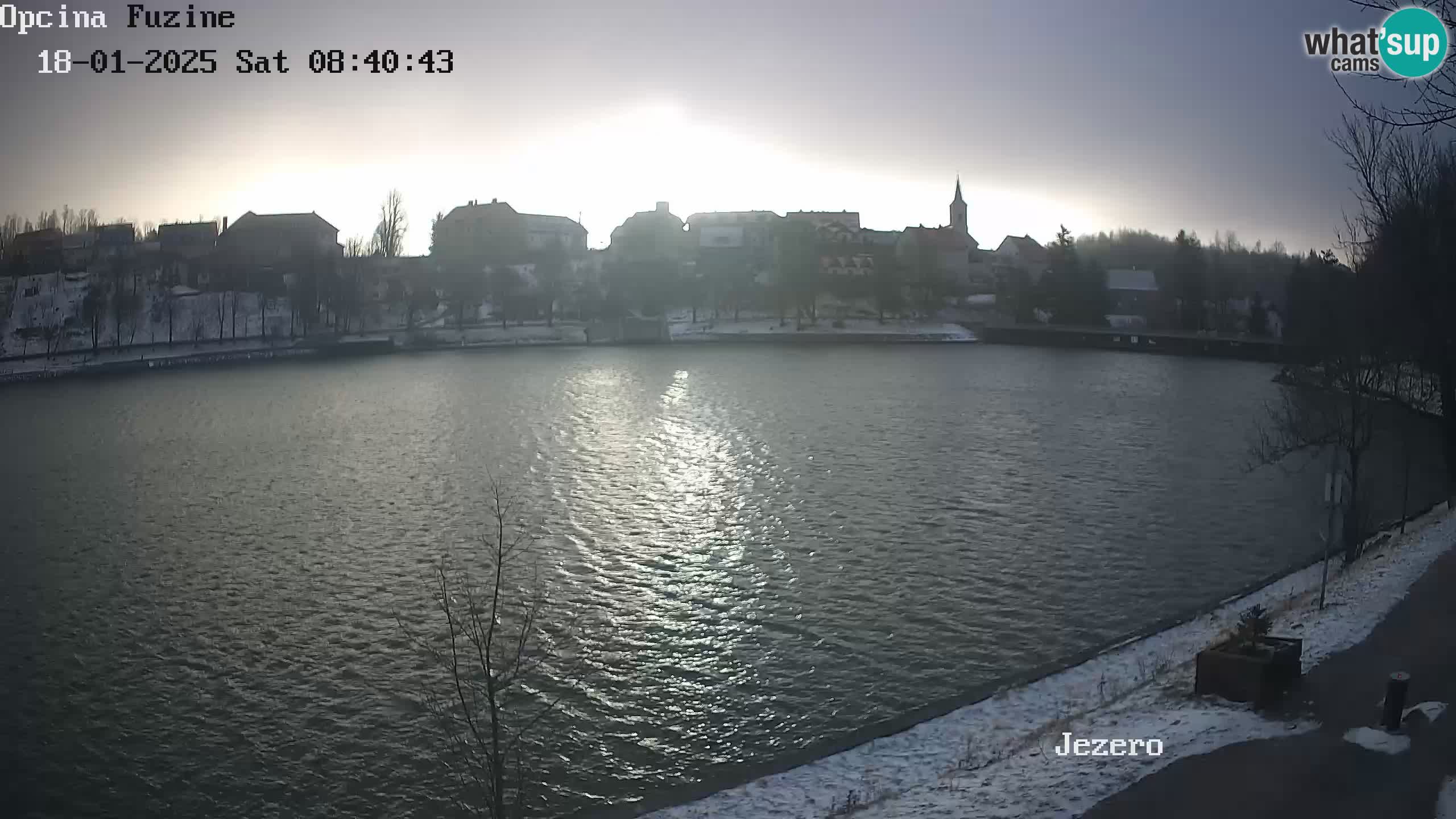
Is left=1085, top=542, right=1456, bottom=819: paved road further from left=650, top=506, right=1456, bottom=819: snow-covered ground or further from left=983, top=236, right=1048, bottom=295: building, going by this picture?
left=983, top=236, right=1048, bottom=295: building

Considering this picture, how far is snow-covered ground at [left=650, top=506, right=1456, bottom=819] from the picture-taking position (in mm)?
9484

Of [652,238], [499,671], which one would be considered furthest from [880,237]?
[499,671]

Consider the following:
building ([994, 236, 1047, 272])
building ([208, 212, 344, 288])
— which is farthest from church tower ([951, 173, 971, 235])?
building ([208, 212, 344, 288])

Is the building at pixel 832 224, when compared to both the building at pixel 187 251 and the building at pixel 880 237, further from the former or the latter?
the building at pixel 187 251

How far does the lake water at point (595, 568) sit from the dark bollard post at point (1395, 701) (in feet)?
17.8

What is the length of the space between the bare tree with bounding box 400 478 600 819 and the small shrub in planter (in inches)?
306

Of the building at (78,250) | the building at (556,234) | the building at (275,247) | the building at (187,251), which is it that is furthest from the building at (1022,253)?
the building at (78,250)

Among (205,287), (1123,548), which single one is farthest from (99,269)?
(1123,548)

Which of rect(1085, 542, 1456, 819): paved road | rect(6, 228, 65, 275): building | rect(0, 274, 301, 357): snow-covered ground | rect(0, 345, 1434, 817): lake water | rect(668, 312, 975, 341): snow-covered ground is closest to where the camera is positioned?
rect(1085, 542, 1456, 819): paved road

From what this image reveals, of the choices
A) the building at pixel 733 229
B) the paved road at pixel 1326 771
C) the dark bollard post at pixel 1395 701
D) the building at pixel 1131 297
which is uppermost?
the building at pixel 733 229

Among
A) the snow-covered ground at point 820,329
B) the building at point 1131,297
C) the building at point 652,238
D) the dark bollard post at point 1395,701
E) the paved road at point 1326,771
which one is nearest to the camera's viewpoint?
the paved road at point 1326,771

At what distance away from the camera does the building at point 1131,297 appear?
3752 inches

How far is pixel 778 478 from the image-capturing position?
29.8 m

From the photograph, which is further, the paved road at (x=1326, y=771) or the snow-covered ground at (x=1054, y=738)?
the snow-covered ground at (x=1054, y=738)
